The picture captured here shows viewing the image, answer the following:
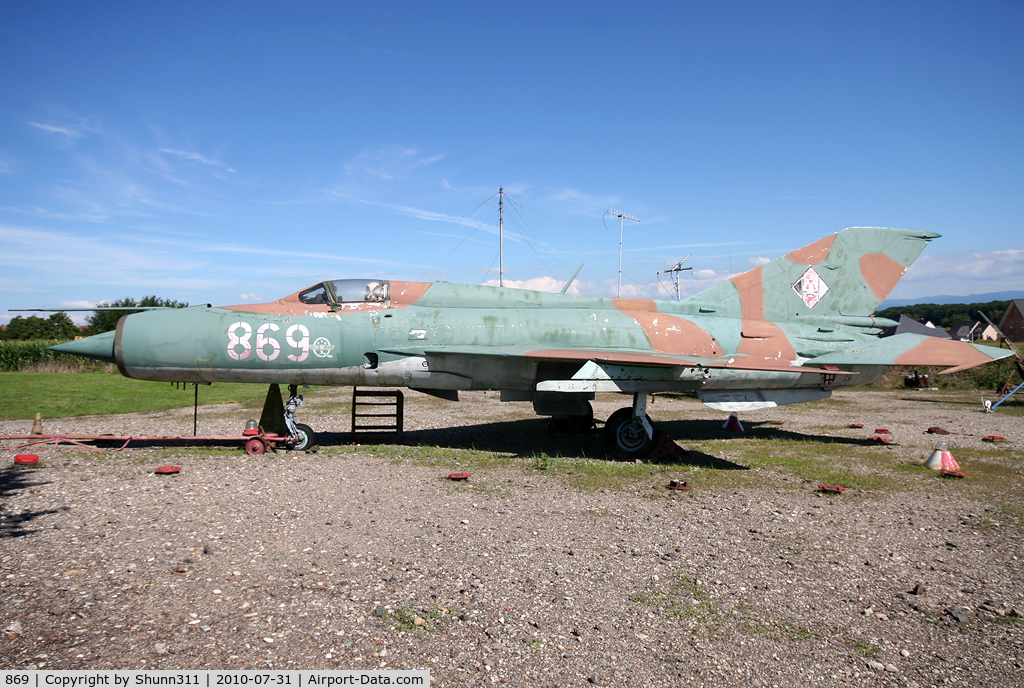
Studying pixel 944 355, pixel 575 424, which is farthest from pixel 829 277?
pixel 575 424

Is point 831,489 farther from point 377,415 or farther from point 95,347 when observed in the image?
point 95,347

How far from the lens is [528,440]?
11.7 meters

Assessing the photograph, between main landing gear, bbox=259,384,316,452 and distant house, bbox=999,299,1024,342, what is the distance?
81348 mm

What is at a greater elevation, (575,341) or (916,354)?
(575,341)

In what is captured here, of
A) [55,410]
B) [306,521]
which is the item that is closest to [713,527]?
[306,521]

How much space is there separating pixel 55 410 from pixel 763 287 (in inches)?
705

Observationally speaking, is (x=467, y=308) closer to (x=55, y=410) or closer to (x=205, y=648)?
(x=205, y=648)

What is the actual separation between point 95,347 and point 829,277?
14.2 m

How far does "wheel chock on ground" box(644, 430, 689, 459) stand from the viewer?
10.0m

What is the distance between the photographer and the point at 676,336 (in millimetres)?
11094

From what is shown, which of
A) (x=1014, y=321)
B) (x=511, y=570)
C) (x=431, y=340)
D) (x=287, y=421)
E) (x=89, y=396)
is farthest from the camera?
(x=1014, y=321)

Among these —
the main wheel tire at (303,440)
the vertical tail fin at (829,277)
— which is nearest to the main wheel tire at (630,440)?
the vertical tail fin at (829,277)

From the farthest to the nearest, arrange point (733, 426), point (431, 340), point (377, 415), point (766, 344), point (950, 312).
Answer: point (950, 312), point (733, 426), point (766, 344), point (377, 415), point (431, 340)

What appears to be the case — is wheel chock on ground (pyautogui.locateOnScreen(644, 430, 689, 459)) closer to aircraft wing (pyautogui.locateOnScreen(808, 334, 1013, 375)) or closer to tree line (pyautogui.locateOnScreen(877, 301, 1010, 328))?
aircraft wing (pyautogui.locateOnScreen(808, 334, 1013, 375))
